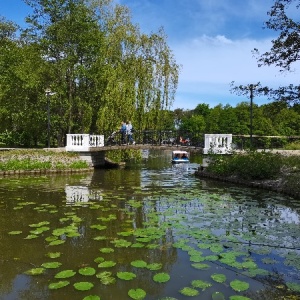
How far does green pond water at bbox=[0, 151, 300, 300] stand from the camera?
15.0ft

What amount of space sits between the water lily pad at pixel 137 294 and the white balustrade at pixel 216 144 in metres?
14.6

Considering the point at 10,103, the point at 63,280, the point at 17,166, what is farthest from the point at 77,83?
Answer: the point at 63,280

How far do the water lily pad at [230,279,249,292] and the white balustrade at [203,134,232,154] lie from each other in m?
14.1

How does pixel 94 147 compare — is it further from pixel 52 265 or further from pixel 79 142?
pixel 52 265

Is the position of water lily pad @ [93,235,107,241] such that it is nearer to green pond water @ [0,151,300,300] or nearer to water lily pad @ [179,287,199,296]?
green pond water @ [0,151,300,300]

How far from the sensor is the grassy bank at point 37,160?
1894cm

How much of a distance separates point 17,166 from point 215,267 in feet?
52.4

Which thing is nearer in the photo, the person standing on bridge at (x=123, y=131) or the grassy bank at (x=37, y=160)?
the grassy bank at (x=37, y=160)

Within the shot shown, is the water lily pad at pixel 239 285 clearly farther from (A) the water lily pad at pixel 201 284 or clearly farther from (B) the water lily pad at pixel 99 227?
(B) the water lily pad at pixel 99 227

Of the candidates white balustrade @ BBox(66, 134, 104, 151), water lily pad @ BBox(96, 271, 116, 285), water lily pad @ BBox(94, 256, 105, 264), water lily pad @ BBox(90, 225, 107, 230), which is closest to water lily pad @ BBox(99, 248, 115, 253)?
water lily pad @ BBox(94, 256, 105, 264)

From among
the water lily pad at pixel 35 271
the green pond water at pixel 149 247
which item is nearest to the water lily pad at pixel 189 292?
the green pond water at pixel 149 247

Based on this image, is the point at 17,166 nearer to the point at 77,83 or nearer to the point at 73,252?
the point at 77,83

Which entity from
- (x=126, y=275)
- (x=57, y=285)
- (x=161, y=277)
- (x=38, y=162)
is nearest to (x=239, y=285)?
(x=161, y=277)

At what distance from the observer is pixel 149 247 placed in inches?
243
